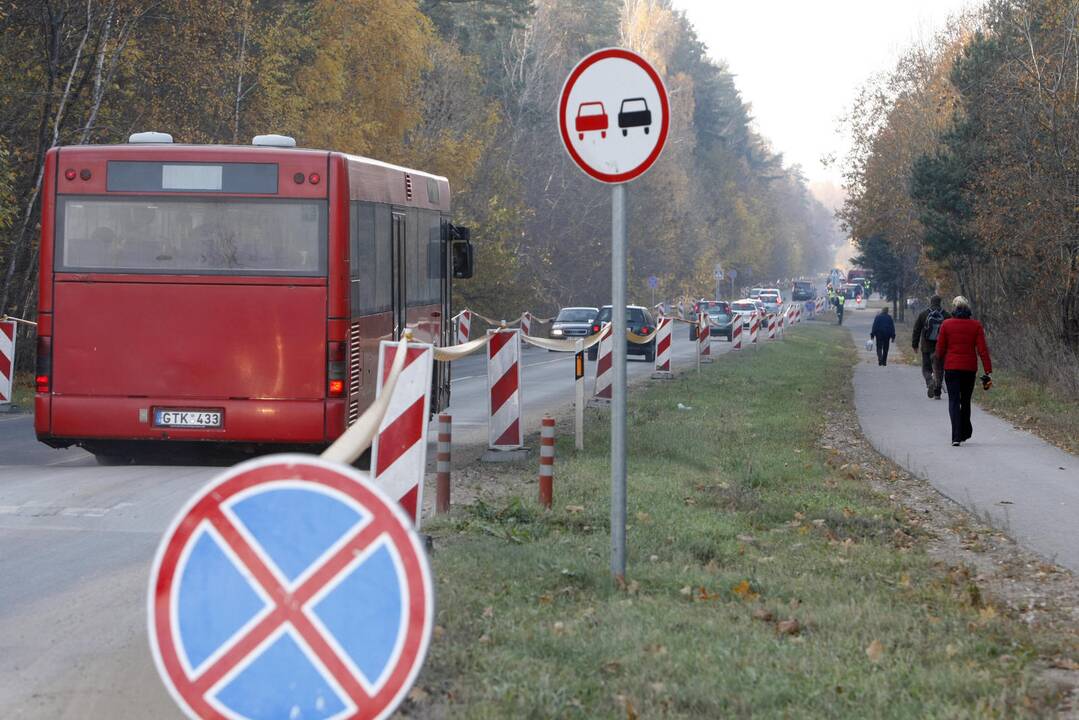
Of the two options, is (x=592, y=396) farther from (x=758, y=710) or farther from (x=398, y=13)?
(x=398, y=13)

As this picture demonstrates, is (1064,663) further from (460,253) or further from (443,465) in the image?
(460,253)

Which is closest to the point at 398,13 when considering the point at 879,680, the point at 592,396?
the point at 592,396

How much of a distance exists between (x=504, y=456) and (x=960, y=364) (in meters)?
6.27

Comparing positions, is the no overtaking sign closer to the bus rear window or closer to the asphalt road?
the asphalt road

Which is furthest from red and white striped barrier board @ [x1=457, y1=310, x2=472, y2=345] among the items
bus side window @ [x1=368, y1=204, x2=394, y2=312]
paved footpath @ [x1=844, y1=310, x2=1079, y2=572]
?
bus side window @ [x1=368, y1=204, x2=394, y2=312]

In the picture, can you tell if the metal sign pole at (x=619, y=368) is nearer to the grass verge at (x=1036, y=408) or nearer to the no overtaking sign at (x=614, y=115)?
the no overtaking sign at (x=614, y=115)

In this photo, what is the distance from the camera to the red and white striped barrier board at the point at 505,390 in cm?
1527

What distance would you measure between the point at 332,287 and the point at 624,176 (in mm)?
5965

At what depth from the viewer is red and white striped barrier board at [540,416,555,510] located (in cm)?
1091

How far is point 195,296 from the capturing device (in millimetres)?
13328

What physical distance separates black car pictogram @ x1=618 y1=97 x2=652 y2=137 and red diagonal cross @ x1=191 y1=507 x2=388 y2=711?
4.41 m

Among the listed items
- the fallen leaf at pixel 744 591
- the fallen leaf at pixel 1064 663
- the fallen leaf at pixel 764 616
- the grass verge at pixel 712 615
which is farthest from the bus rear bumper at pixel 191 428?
the fallen leaf at pixel 1064 663

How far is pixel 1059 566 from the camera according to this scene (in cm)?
966

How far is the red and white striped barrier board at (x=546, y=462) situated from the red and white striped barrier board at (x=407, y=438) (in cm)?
177
